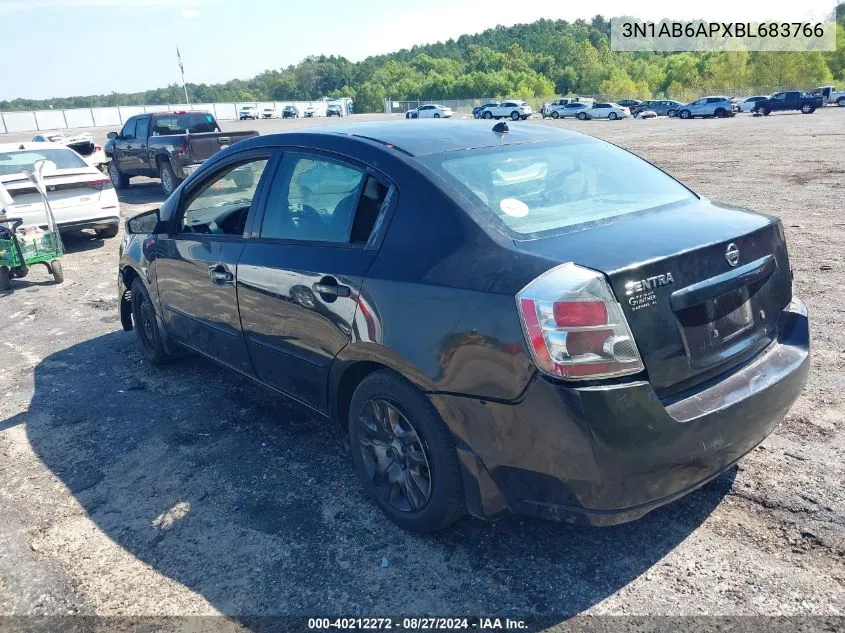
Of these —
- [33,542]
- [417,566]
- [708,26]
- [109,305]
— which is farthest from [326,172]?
[708,26]

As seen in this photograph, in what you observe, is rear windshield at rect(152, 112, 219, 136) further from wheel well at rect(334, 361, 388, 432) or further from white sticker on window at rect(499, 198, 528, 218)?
white sticker on window at rect(499, 198, 528, 218)

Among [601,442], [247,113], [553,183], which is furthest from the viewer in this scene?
[247,113]

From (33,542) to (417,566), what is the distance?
6.32ft

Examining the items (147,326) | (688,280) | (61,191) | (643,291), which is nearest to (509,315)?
(643,291)

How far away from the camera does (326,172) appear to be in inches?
142

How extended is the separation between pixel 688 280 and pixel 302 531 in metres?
2.09

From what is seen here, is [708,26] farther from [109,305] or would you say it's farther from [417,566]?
[417,566]

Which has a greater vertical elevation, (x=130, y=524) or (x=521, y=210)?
(x=521, y=210)

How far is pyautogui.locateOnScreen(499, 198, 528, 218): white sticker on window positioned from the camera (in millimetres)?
3037

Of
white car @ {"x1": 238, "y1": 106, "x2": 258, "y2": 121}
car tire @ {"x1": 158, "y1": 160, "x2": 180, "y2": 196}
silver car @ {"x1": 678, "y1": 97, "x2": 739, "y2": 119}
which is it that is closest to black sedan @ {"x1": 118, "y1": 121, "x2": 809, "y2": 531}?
car tire @ {"x1": 158, "y1": 160, "x2": 180, "y2": 196}

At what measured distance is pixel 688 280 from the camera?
2.66 m

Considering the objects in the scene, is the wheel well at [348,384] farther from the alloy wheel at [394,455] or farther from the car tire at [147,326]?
the car tire at [147,326]

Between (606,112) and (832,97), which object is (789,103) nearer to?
(832,97)

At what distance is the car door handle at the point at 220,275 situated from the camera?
4.09 meters
